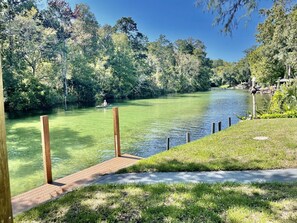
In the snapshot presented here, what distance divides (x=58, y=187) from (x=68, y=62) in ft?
84.5

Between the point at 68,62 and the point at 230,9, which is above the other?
the point at 68,62

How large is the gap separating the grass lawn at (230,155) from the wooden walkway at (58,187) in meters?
0.59

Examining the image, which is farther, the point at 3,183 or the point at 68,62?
the point at 68,62

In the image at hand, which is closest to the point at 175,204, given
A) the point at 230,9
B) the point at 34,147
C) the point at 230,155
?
the point at 230,155

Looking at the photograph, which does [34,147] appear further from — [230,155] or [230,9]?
[230,9]

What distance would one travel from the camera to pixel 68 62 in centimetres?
2833

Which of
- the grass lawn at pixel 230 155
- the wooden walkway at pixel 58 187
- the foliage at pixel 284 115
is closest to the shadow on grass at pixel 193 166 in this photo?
the grass lawn at pixel 230 155

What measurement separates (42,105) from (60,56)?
21.2ft

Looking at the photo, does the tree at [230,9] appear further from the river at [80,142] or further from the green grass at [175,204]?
the river at [80,142]

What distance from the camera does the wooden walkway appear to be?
3.81 m

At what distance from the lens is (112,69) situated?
1335 inches

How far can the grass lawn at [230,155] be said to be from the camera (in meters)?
5.07

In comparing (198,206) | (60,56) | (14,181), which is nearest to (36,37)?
(60,56)

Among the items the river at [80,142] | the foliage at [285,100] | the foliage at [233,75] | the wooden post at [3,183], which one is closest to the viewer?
Answer: the wooden post at [3,183]
